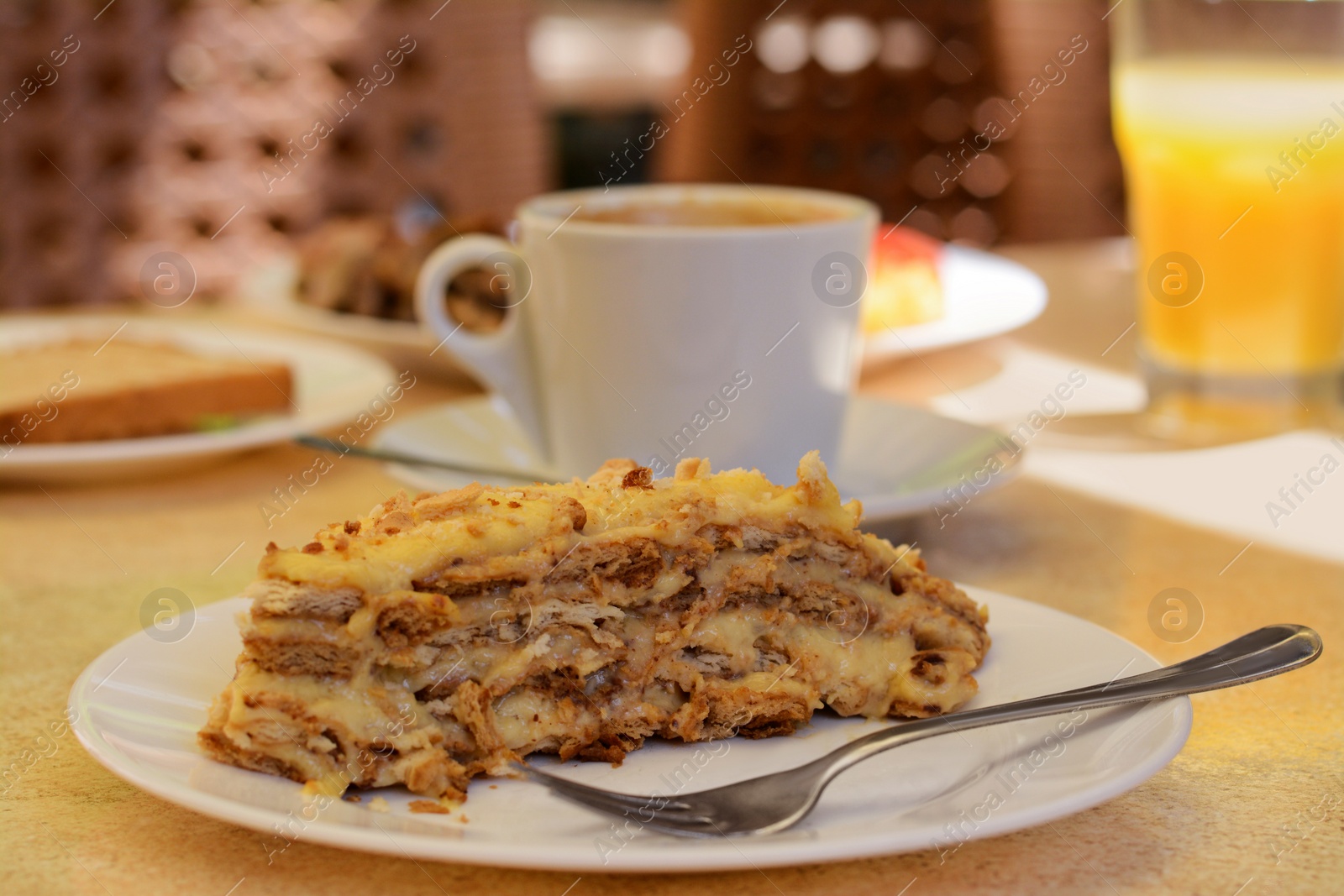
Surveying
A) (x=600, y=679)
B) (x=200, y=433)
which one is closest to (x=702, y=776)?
(x=600, y=679)

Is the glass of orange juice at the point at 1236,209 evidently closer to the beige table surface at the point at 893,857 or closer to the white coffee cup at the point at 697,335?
the beige table surface at the point at 893,857

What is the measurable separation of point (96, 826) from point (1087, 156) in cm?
317

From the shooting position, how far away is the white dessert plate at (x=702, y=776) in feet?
2.28

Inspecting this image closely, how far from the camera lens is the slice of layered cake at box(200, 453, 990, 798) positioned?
82 cm

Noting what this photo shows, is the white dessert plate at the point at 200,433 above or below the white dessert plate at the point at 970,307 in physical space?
below

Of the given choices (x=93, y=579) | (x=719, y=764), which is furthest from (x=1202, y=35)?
(x=93, y=579)

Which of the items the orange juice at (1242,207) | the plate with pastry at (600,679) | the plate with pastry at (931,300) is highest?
the orange juice at (1242,207)

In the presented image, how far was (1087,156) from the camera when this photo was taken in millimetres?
3496

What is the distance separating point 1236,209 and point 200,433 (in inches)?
54.3

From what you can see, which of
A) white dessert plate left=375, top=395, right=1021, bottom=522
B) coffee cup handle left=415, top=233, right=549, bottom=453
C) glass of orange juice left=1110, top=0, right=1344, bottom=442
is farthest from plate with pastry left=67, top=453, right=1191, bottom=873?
glass of orange juice left=1110, top=0, right=1344, bottom=442

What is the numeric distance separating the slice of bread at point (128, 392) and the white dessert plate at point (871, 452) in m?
0.33

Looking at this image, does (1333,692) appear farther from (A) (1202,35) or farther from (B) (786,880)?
(A) (1202,35)

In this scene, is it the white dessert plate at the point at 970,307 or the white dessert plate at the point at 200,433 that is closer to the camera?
the white dessert plate at the point at 200,433

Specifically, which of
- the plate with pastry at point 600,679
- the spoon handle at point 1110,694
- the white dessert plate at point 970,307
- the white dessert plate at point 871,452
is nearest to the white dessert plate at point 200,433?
the white dessert plate at point 871,452
